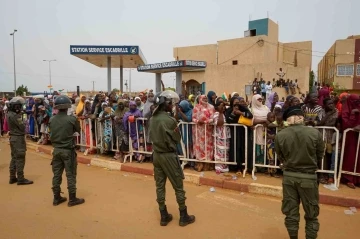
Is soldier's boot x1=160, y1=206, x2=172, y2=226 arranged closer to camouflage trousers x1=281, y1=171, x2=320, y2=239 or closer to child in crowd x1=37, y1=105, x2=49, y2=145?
camouflage trousers x1=281, y1=171, x2=320, y2=239

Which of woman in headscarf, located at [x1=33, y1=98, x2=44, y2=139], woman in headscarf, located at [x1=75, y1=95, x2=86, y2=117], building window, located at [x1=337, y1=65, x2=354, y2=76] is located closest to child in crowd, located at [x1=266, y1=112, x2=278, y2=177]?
woman in headscarf, located at [x1=75, y1=95, x2=86, y2=117]

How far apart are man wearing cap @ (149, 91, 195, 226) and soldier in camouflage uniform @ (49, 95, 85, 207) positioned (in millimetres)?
1645

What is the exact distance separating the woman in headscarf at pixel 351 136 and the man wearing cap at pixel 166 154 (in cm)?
Answer: 305

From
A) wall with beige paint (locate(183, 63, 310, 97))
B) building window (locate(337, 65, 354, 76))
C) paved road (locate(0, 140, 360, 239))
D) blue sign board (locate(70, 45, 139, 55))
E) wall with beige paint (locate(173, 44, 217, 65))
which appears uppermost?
wall with beige paint (locate(173, 44, 217, 65))

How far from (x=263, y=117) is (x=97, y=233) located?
369 cm

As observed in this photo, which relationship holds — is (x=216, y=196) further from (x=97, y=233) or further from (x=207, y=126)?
(x=97, y=233)

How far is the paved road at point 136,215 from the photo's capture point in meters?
3.59

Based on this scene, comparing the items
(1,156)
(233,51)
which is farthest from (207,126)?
(233,51)

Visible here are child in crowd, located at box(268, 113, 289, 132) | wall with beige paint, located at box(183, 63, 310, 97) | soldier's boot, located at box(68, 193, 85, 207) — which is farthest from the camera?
wall with beige paint, located at box(183, 63, 310, 97)

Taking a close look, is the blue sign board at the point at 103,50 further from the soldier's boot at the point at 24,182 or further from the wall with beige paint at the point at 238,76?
the soldier's boot at the point at 24,182

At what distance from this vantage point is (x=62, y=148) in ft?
14.9

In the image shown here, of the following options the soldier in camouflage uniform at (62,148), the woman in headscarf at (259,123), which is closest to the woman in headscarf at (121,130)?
the soldier in camouflage uniform at (62,148)

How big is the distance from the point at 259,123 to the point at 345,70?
114 feet

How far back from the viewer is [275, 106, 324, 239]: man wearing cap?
9.65ft
